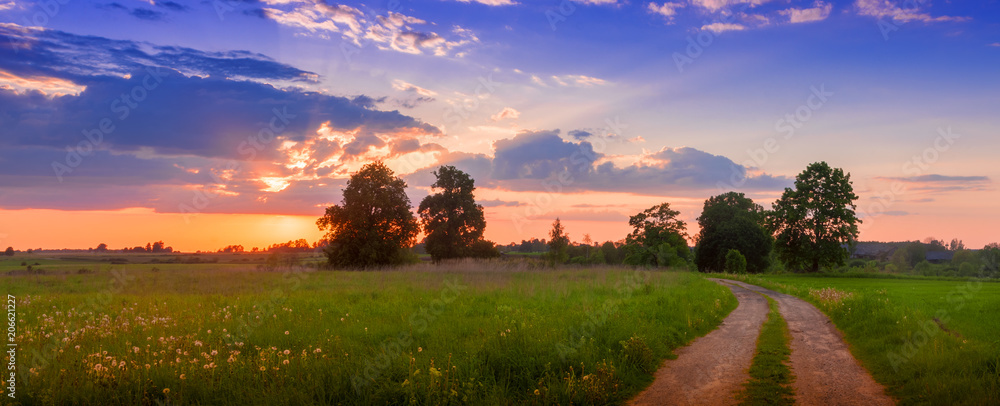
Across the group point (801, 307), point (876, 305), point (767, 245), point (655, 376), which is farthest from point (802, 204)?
point (655, 376)

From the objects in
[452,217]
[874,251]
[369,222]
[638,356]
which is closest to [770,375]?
[638,356]

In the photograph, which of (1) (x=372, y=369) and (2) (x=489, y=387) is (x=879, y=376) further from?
(1) (x=372, y=369)

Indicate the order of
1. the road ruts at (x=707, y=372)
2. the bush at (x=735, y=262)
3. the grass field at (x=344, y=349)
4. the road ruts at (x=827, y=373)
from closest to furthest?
the grass field at (x=344, y=349)
the road ruts at (x=827, y=373)
the road ruts at (x=707, y=372)
the bush at (x=735, y=262)

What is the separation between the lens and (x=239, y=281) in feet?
74.6

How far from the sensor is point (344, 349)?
9203 mm

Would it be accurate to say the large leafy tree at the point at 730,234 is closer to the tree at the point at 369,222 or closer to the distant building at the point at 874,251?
the tree at the point at 369,222

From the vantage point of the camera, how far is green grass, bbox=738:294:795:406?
7.29 meters

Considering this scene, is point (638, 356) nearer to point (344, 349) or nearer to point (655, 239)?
point (344, 349)

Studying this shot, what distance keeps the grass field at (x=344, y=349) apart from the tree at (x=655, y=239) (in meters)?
55.2

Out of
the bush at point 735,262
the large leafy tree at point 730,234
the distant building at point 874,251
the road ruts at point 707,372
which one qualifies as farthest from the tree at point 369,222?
the distant building at point 874,251

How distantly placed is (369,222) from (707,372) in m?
38.6

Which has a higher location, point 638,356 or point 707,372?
point 638,356

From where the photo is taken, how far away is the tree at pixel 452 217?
52.2 m

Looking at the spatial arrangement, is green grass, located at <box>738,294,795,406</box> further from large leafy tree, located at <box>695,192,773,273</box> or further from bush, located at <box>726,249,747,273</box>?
large leafy tree, located at <box>695,192,773,273</box>
